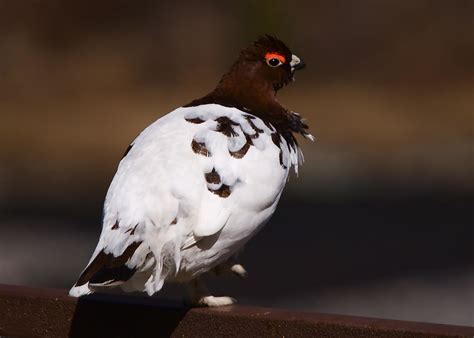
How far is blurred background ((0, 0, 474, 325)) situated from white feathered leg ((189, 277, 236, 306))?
18.9 feet

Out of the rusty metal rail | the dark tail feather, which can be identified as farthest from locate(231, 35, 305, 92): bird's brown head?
the dark tail feather

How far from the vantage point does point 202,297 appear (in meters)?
3.87

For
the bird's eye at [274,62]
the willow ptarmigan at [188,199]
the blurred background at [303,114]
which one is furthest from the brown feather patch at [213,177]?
the blurred background at [303,114]

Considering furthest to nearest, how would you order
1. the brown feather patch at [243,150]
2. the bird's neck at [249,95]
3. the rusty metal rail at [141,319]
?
1. the bird's neck at [249,95]
2. the brown feather patch at [243,150]
3. the rusty metal rail at [141,319]

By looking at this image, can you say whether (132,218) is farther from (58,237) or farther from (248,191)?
(58,237)

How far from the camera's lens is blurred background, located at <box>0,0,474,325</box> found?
10.9 m

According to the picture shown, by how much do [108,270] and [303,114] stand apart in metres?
12.4

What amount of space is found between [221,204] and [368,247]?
777cm

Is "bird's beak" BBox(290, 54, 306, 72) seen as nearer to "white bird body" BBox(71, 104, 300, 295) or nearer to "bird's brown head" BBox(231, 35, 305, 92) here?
"bird's brown head" BBox(231, 35, 305, 92)

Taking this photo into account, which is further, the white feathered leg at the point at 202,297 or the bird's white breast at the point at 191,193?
the white feathered leg at the point at 202,297

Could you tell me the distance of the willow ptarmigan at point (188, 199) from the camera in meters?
3.44

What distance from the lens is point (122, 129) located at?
1564 centimetres

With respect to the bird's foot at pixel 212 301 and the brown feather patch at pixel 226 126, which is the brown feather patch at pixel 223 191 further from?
the bird's foot at pixel 212 301

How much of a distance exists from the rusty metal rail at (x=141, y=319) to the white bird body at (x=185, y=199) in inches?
4.7
